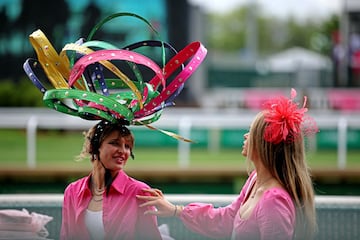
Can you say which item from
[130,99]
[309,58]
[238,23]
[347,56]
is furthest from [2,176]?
[238,23]

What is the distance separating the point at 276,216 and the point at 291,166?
0.19 m

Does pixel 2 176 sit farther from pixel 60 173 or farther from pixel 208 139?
pixel 208 139

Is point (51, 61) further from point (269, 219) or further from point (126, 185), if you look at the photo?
point (269, 219)

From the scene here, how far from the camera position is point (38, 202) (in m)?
3.82

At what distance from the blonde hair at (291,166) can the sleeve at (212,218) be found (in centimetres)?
25

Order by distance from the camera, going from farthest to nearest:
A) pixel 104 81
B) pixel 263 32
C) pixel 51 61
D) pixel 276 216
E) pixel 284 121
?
pixel 263 32 → pixel 104 81 → pixel 51 61 → pixel 284 121 → pixel 276 216

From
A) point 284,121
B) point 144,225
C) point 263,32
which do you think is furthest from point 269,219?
point 263,32

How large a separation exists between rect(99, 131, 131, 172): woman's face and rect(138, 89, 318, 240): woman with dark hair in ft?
1.37

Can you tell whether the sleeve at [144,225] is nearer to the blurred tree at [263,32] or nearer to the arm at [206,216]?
the arm at [206,216]

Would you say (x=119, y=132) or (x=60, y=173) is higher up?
(x=119, y=132)

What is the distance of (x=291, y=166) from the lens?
276cm

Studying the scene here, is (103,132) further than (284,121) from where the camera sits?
Yes

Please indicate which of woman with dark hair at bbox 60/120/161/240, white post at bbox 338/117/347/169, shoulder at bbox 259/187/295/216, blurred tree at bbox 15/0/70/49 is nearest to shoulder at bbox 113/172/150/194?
woman with dark hair at bbox 60/120/161/240

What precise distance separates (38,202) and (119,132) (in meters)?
0.96
